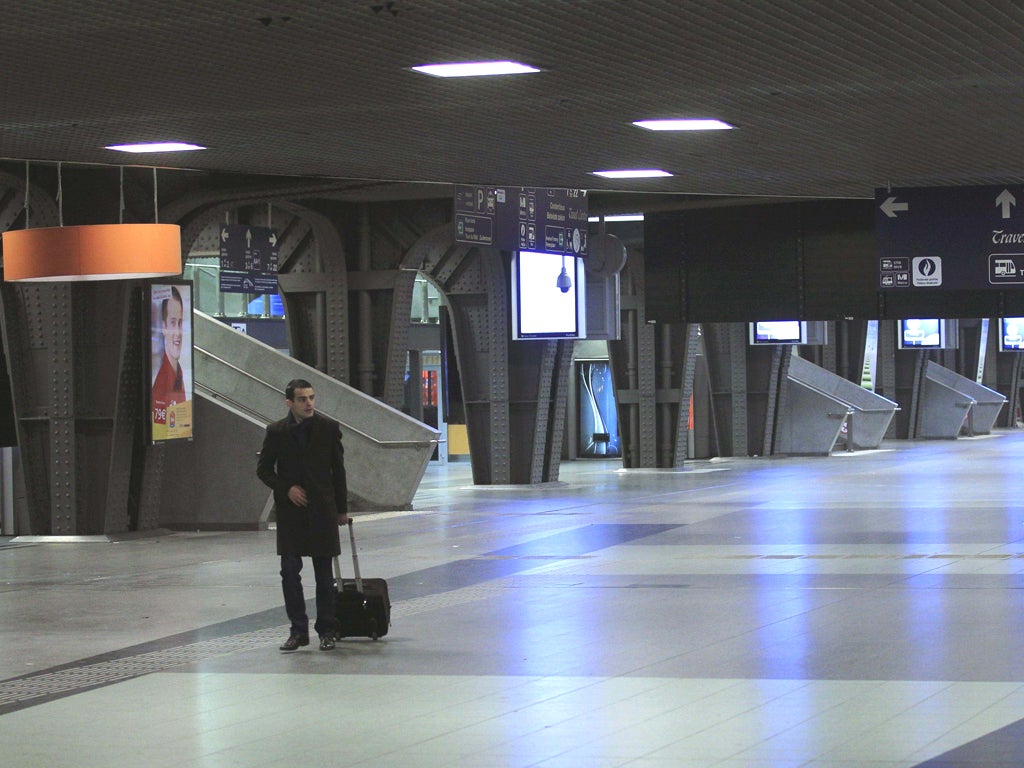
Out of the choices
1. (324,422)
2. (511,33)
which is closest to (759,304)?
(324,422)

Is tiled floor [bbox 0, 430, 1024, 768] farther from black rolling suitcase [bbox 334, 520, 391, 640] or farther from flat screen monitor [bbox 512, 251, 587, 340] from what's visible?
flat screen monitor [bbox 512, 251, 587, 340]

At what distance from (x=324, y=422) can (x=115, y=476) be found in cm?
914

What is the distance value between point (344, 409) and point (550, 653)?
1420 cm

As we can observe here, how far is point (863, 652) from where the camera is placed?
9.69 m

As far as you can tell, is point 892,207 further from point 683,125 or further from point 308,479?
point 308,479

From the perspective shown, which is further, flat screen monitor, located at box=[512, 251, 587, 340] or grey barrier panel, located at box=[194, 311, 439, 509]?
flat screen monitor, located at box=[512, 251, 587, 340]

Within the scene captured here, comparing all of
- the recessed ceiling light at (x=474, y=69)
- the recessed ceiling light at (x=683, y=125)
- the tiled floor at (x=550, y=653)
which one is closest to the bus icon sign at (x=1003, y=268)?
the tiled floor at (x=550, y=653)

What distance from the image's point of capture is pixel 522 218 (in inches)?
885

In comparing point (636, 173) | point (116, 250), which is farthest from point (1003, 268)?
point (116, 250)

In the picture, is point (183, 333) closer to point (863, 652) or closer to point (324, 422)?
point (324, 422)

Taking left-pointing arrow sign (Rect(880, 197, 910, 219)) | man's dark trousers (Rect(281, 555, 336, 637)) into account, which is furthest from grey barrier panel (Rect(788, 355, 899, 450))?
man's dark trousers (Rect(281, 555, 336, 637))

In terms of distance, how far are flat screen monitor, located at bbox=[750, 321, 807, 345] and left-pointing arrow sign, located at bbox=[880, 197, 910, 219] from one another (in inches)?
827

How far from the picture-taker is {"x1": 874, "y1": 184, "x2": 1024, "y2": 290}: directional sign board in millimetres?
17000

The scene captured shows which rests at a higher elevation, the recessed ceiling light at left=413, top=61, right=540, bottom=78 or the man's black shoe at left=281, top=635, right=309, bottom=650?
the recessed ceiling light at left=413, top=61, right=540, bottom=78
